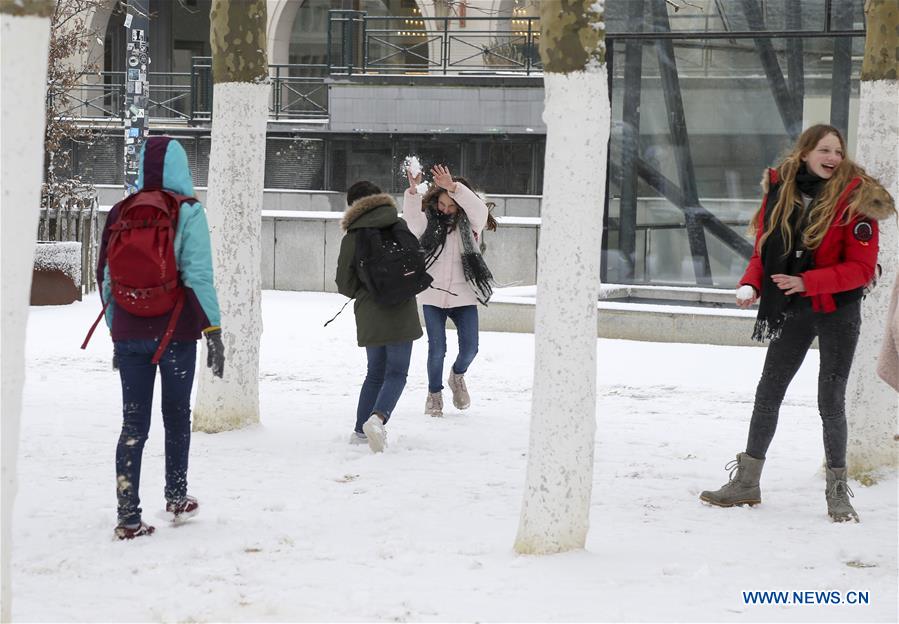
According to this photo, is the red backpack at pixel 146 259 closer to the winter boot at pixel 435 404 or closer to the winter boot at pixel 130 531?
the winter boot at pixel 130 531

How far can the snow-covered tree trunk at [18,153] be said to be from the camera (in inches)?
154

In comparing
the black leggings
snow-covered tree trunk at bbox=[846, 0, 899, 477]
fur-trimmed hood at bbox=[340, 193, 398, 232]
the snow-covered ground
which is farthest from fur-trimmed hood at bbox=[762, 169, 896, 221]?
fur-trimmed hood at bbox=[340, 193, 398, 232]

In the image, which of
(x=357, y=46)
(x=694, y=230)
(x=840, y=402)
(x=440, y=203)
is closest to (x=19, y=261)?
(x=840, y=402)

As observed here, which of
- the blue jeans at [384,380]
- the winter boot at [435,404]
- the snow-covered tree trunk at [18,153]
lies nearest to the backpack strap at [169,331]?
the snow-covered tree trunk at [18,153]

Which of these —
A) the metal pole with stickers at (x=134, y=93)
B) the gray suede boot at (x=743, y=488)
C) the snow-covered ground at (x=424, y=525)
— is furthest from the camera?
the metal pole with stickers at (x=134, y=93)

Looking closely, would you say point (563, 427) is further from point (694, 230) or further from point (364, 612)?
point (694, 230)

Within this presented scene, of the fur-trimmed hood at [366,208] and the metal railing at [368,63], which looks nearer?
the fur-trimmed hood at [366,208]

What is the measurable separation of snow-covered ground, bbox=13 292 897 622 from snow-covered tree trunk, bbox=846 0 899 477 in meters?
0.19

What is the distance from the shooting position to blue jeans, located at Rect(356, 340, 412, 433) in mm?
7535

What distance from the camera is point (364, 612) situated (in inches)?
177

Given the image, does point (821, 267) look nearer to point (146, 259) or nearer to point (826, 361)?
point (826, 361)

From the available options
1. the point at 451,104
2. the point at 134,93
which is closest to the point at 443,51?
the point at 451,104

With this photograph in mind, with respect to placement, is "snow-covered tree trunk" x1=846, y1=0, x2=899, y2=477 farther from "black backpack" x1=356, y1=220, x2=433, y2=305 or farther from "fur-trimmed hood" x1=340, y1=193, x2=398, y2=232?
"fur-trimmed hood" x1=340, y1=193, x2=398, y2=232

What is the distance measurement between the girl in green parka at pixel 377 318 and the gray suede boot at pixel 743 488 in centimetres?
214
